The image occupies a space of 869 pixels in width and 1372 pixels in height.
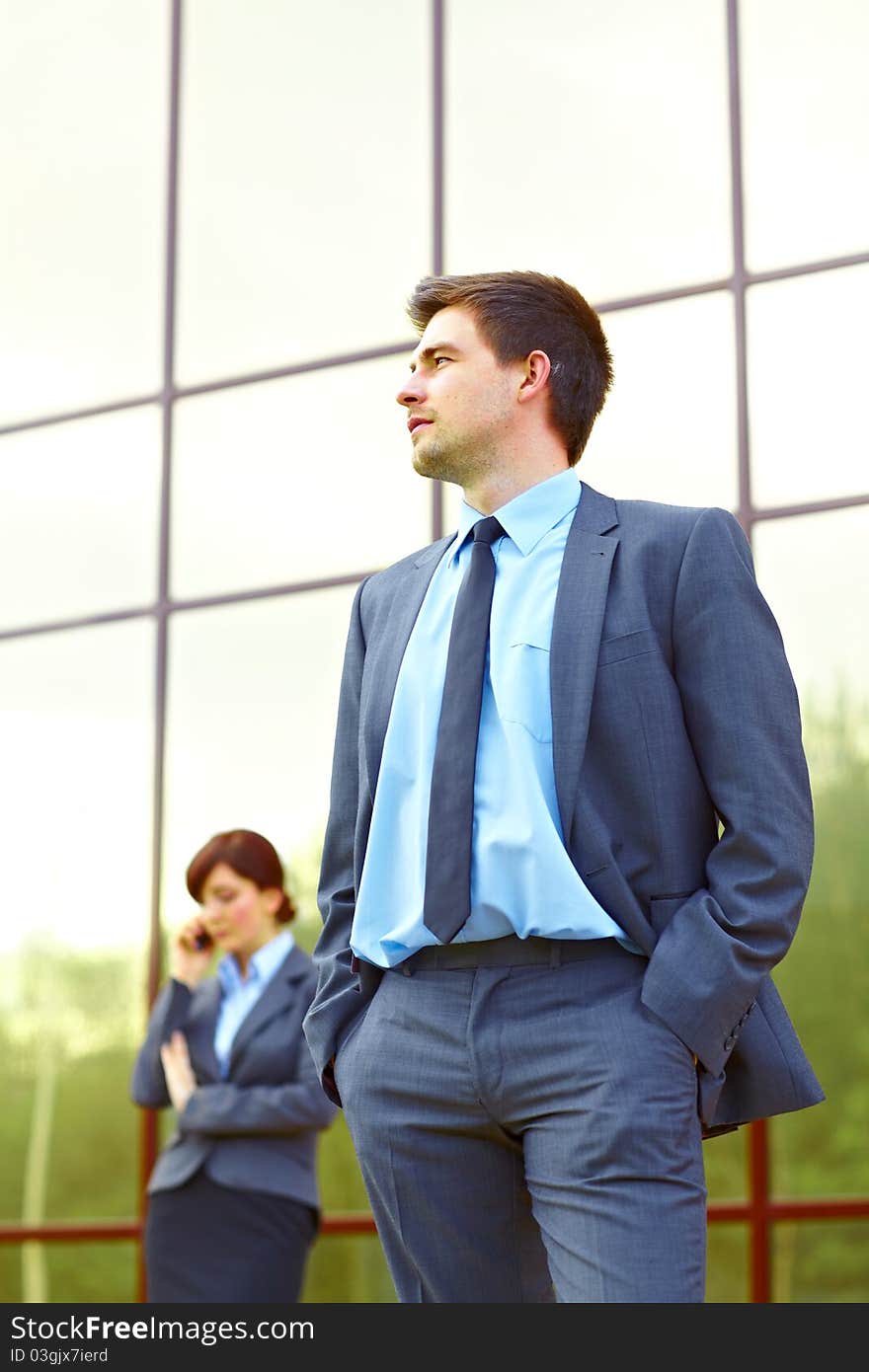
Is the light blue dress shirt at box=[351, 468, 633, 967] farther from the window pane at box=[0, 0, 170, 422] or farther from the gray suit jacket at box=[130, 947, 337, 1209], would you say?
the window pane at box=[0, 0, 170, 422]

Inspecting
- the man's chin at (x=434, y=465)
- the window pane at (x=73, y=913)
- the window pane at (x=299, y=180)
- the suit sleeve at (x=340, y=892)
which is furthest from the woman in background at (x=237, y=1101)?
the window pane at (x=299, y=180)

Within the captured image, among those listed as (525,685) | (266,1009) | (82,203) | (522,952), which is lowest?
(266,1009)

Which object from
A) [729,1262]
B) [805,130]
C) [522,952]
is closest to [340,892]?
[522,952]

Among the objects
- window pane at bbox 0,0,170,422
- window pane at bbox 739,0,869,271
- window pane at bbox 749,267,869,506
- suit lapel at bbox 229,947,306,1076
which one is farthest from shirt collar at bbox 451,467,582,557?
window pane at bbox 0,0,170,422

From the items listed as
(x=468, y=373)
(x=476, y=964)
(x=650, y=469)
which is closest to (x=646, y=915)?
(x=476, y=964)

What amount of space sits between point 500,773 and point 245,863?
2.62 metres

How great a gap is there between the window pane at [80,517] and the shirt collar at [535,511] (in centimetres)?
444

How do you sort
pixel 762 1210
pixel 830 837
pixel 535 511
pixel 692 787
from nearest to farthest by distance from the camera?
pixel 692 787, pixel 535 511, pixel 762 1210, pixel 830 837

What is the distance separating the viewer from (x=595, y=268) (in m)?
5.88

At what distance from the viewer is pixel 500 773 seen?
7.46 feet

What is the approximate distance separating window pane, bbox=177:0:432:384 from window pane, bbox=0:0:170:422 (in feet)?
0.66

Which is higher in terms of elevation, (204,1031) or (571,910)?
(571,910)

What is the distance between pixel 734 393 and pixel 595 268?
0.75 metres

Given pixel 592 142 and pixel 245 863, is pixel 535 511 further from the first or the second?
pixel 592 142
